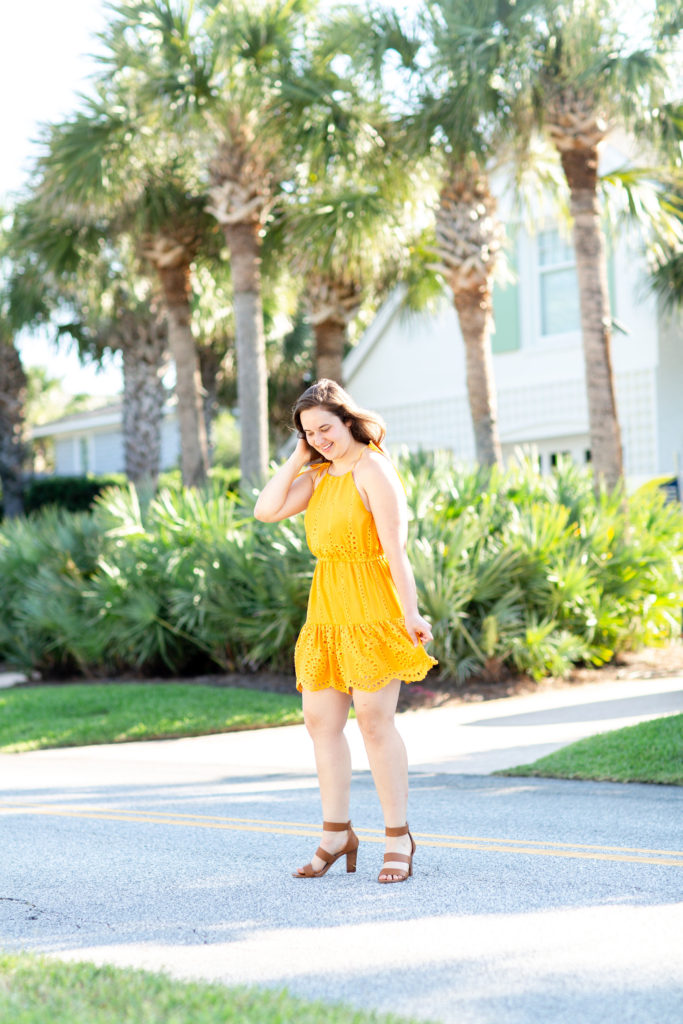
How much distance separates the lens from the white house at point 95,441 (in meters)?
40.2

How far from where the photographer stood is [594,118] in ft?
47.9

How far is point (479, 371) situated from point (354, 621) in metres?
11.3

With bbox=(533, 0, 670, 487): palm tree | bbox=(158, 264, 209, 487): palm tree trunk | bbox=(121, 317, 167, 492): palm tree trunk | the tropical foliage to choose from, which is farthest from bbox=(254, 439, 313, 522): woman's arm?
bbox=(121, 317, 167, 492): palm tree trunk

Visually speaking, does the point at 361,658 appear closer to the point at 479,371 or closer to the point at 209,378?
the point at 479,371

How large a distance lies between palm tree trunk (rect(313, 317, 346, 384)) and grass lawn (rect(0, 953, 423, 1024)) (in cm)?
1492

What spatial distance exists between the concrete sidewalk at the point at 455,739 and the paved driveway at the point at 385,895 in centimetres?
87

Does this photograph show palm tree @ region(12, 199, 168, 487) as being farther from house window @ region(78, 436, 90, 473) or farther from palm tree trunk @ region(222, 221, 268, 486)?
house window @ region(78, 436, 90, 473)

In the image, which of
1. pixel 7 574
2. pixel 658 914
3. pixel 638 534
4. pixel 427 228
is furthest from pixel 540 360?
pixel 658 914

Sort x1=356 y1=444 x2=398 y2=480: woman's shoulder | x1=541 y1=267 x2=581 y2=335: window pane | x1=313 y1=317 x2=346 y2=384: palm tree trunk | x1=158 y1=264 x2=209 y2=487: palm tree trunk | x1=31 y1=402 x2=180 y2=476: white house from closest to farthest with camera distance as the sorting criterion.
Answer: x1=356 y1=444 x2=398 y2=480: woman's shoulder
x1=313 y1=317 x2=346 y2=384: palm tree trunk
x1=158 y1=264 x2=209 y2=487: palm tree trunk
x1=541 y1=267 x2=581 y2=335: window pane
x1=31 y1=402 x2=180 y2=476: white house

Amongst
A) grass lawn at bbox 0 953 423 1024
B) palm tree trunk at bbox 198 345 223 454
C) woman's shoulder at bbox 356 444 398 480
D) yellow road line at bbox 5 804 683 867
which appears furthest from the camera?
palm tree trunk at bbox 198 345 223 454

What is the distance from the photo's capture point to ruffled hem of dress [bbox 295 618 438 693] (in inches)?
202

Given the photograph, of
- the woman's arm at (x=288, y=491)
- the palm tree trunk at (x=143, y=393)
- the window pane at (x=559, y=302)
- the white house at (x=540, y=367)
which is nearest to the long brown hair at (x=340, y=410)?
the woman's arm at (x=288, y=491)

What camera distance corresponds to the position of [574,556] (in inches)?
532

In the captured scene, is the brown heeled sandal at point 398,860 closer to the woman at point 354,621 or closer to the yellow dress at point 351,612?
the woman at point 354,621
